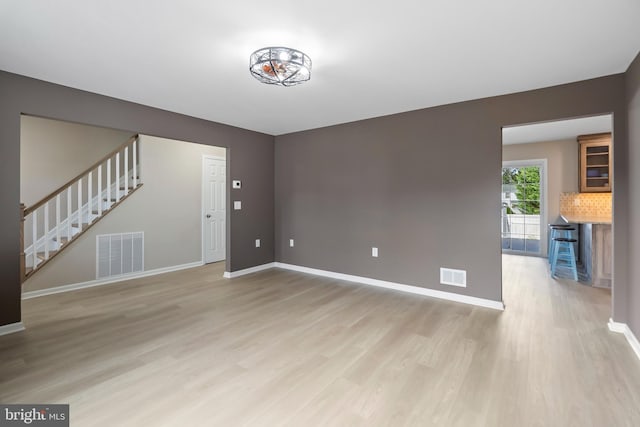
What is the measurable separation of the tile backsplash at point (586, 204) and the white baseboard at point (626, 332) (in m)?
3.68

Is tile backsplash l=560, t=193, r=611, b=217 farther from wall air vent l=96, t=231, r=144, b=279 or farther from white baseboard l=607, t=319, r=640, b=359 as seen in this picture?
wall air vent l=96, t=231, r=144, b=279

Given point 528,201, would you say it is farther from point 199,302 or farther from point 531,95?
point 199,302

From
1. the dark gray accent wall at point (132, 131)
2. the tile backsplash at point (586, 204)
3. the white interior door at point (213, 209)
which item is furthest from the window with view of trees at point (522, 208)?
the white interior door at point (213, 209)

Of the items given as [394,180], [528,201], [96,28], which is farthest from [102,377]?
[528,201]

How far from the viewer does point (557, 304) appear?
3.48 metres

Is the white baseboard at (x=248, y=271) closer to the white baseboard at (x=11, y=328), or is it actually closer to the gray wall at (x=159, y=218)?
the gray wall at (x=159, y=218)

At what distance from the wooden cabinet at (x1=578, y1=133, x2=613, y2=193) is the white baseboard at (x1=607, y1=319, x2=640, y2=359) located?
13.1ft

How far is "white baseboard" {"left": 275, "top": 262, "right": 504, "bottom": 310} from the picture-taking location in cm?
343

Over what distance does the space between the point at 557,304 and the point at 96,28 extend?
5.20 meters

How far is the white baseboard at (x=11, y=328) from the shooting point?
2.69 metres

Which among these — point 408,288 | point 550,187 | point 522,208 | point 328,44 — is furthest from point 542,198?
point 328,44

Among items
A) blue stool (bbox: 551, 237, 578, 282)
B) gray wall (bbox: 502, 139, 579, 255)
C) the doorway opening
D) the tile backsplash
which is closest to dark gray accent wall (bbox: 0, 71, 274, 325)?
the doorway opening

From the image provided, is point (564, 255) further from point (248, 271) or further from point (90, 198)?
point (90, 198)

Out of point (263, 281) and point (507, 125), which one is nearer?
point (507, 125)
